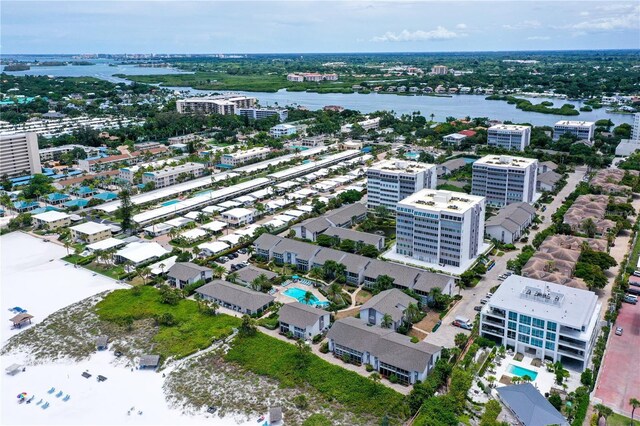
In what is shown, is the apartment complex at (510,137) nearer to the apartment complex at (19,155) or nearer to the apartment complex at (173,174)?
the apartment complex at (173,174)

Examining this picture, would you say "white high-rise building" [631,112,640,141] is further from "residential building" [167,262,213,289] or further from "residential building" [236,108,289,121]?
"residential building" [167,262,213,289]

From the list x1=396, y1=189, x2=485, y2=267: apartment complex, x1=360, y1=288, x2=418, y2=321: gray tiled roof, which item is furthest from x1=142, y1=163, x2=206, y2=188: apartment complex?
x1=360, y1=288, x2=418, y2=321: gray tiled roof

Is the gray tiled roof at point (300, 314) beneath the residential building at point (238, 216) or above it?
beneath

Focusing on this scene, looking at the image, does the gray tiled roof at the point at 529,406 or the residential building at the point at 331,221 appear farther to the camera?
the residential building at the point at 331,221

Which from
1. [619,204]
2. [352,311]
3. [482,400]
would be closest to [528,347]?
[482,400]

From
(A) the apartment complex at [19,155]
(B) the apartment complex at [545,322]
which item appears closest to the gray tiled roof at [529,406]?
(B) the apartment complex at [545,322]

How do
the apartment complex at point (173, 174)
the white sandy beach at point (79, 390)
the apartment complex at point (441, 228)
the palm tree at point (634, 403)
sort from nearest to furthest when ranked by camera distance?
1. the palm tree at point (634, 403)
2. the white sandy beach at point (79, 390)
3. the apartment complex at point (441, 228)
4. the apartment complex at point (173, 174)
